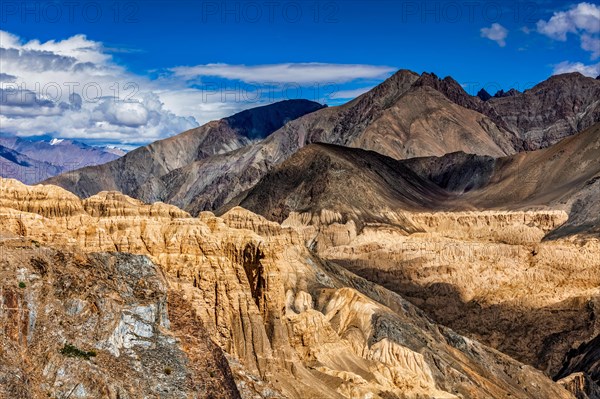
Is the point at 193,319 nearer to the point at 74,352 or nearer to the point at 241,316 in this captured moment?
the point at 74,352

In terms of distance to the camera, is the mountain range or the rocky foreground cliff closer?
the rocky foreground cliff

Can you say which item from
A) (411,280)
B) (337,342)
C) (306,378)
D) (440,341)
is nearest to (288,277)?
(440,341)

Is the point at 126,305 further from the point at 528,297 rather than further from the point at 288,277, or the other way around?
the point at 528,297

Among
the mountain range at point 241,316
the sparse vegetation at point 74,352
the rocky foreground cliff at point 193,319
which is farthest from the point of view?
the mountain range at point 241,316

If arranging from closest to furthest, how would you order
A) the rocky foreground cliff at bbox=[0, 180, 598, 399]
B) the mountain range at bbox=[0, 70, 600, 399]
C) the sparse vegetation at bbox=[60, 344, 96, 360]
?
1. the sparse vegetation at bbox=[60, 344, 96, 360]
2. the rocky foreground cliff at bbox=[0, 180, 598, 399]
3. the mountain range at bbox=[0, 70, 600, 399]

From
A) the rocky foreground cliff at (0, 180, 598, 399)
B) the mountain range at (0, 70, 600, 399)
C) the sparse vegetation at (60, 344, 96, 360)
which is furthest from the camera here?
the mountain range at (0, 70, 600, 399)
